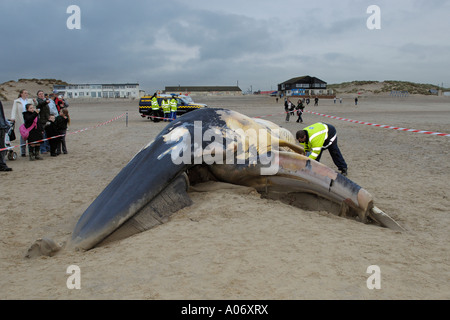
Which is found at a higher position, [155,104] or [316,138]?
[155,104]

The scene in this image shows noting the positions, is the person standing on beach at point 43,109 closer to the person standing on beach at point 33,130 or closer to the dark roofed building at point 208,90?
the person standing on beach at point 33,130

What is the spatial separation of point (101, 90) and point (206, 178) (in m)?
111

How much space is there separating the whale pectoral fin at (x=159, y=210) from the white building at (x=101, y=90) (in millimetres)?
106118

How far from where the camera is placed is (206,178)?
20.1ft

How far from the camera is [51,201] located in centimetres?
709

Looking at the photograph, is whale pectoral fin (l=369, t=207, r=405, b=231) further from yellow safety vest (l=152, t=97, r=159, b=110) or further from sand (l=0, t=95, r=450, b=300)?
yellow safety vest (l=152, t=97, r=159, b=110)

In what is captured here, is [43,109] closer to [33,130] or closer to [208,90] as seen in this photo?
[33,130]

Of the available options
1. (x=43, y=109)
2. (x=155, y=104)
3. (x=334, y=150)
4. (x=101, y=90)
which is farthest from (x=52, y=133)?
(x=101, y=90)

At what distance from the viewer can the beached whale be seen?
15.4 feet

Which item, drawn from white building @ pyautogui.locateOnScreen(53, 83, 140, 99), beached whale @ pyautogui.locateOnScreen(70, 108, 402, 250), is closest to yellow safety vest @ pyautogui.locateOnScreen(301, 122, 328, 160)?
beached whale @ pyautogui.locateOnScreen(70, 108, 402, 250)

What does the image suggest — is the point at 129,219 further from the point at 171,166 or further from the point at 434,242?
the point at 434,242

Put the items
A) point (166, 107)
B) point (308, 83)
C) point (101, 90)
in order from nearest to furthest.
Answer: point (166, 107) < point (101, 90) < point (308, 83)
